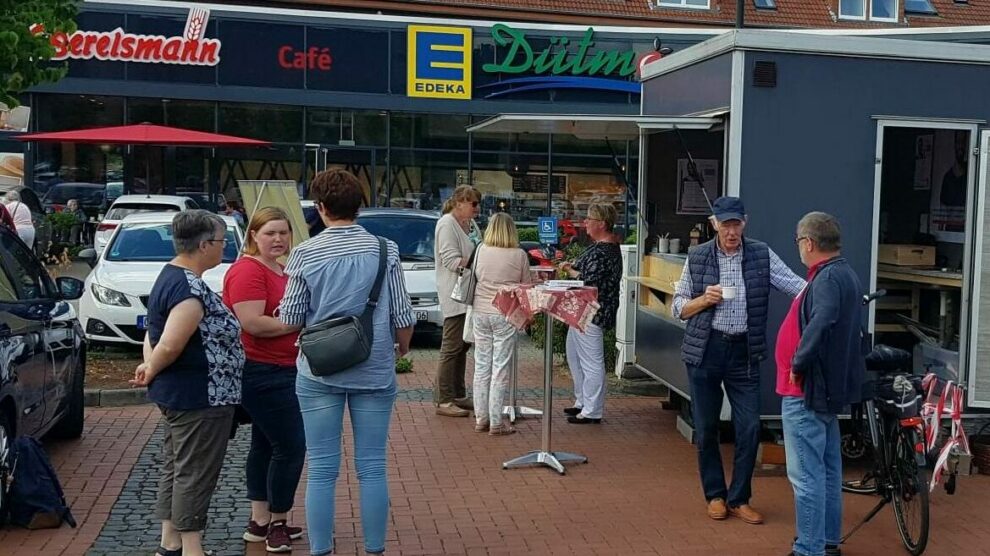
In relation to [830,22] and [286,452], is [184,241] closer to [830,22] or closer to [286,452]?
[286,452]

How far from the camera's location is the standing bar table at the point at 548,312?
7125mm

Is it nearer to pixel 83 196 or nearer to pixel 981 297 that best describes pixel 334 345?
pixel 981 297

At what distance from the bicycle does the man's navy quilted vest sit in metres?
0.57

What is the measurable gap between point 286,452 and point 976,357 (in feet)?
15.2

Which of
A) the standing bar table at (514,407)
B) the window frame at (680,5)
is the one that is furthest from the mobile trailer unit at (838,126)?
the window frame at (680,5)

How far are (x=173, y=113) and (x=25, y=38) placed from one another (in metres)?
14.2

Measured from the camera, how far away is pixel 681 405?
882 cm

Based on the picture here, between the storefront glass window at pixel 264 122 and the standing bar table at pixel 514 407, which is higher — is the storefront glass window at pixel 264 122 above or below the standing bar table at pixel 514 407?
above

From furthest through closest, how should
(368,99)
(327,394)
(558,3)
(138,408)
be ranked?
(558,3), (368,99), (138,408), (327,394)

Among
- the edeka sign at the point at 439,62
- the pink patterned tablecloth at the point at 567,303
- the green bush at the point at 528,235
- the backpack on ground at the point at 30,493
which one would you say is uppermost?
the edeka sign at the point at 439,62

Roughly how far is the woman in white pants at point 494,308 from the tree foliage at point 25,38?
418 centimetres

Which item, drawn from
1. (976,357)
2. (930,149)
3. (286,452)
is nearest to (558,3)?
(930,149)

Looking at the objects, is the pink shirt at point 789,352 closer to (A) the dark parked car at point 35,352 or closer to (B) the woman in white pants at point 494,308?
(B) the woman in white pants at point 494,308

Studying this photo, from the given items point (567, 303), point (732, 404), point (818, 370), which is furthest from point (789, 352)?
point (567, 303)
